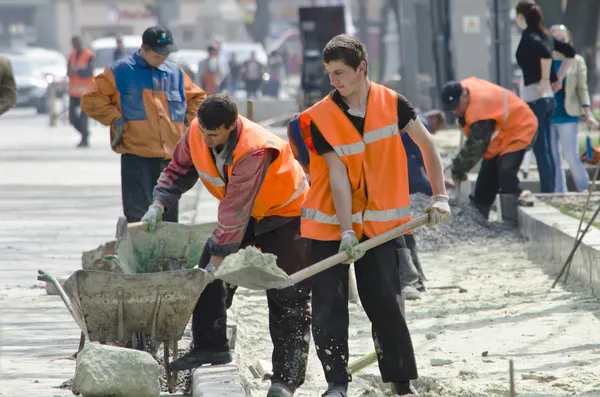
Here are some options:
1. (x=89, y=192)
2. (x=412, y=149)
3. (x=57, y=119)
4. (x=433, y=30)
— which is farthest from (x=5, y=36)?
(x=412, y=149)

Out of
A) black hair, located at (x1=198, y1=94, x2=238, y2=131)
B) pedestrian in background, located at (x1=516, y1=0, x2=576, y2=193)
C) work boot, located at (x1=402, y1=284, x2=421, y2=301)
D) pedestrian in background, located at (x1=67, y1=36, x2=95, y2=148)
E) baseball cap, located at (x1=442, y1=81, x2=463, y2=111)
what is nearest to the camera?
black hair, located at (x1=198, y1=94, x2=238, y2=131)

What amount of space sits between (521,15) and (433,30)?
1294cm

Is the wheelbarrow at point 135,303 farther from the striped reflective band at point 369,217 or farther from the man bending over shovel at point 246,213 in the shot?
the striped reflective band at point 369,217

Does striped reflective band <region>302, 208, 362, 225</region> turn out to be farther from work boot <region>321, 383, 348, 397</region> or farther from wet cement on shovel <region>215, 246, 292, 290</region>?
work boot <region>321, 383, 348, 397</region>

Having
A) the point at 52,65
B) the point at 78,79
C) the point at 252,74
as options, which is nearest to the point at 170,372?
the point at 78,79

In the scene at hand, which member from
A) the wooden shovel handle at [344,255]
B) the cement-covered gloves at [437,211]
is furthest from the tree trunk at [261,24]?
the wooden shovel handle at [344,255]

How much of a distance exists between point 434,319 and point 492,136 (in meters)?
3.70

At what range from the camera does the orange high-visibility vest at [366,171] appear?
19.9 feet

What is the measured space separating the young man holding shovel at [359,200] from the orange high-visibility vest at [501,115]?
5.64 metres

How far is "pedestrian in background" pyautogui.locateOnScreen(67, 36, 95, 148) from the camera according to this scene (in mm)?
23266

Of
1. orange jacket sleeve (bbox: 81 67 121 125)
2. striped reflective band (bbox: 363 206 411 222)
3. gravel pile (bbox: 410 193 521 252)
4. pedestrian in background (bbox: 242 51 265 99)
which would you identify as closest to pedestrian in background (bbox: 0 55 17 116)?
orange jacket sleeve (bbox: 81 67 121 125)

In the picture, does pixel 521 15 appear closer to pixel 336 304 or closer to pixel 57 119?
pixel 336 304

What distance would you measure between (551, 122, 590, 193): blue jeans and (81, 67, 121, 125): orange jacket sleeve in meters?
5.14

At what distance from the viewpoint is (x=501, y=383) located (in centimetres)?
683
